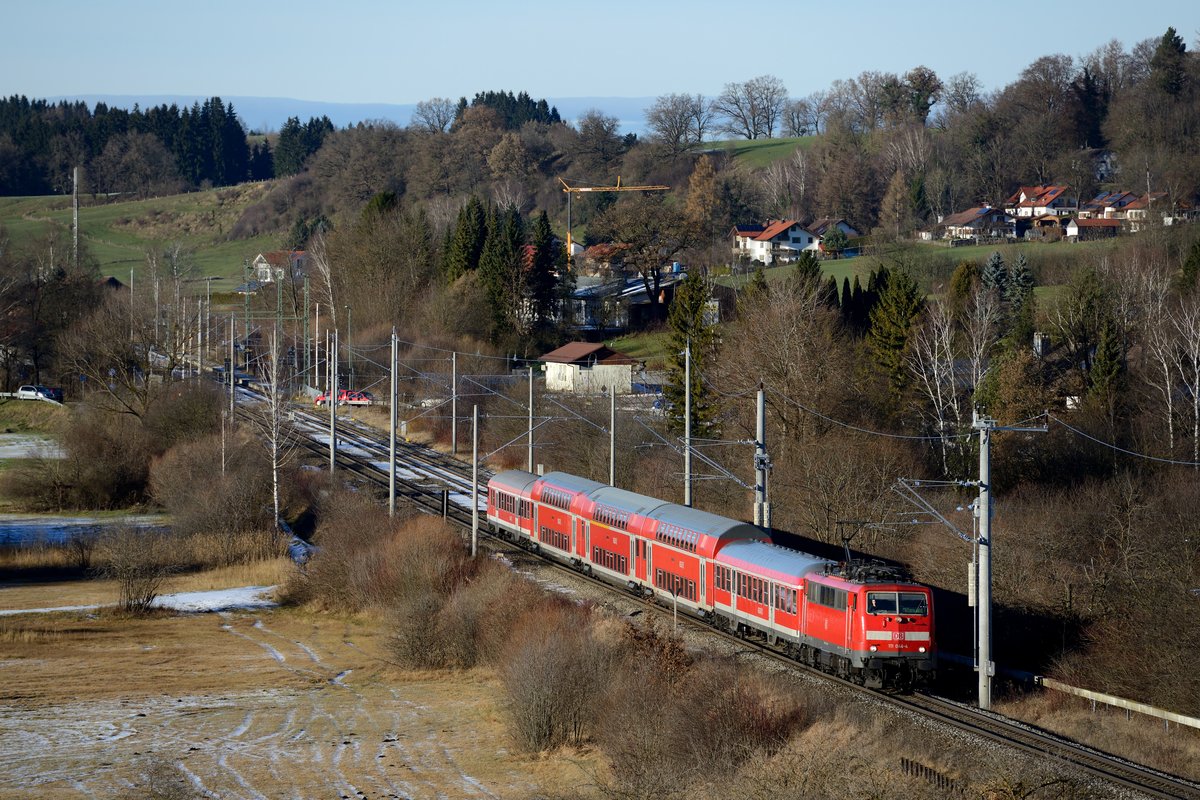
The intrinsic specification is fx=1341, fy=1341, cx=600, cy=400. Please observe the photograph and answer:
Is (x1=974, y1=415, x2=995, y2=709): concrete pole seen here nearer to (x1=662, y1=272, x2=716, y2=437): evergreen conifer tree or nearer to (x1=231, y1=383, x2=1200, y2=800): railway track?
(x1=231, y1=383, x2=1200, y2=800): railway track

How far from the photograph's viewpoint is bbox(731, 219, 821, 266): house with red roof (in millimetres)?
133375

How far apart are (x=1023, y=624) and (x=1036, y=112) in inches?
5359

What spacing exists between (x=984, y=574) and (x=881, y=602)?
245 centimetres

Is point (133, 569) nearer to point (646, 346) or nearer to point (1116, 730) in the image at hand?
point (1116, 730)

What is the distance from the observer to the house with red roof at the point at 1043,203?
134500mm

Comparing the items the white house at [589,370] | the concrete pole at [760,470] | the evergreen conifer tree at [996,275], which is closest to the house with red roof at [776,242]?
the evergreen conifer tree at [996,275]

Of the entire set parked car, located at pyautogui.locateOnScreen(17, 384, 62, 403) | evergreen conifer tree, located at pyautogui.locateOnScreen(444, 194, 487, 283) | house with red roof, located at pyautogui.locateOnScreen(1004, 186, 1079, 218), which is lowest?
parked car, located at pyautogui.locateOnScreen(17, 384, 62, 403)

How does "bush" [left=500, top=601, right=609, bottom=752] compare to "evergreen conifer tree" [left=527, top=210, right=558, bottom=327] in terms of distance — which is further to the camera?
"evergreen conifer tree" [left=527, top=210, right=558, bottom=327]

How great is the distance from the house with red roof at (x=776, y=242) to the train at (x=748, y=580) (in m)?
91.9

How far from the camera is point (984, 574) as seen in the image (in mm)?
27031

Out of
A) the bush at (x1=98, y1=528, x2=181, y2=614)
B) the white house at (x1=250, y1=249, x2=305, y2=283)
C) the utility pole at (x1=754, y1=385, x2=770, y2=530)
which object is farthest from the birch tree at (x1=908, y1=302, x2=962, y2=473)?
the white house at (x1=250, y1=249, x2=305, y2=283)

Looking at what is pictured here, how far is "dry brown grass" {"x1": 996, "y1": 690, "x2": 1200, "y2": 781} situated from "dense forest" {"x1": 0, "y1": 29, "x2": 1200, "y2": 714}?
1.50 metres

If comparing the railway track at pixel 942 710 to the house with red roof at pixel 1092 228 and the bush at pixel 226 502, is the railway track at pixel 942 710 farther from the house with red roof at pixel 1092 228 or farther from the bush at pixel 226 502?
the house with red roof at pixel 1092 228

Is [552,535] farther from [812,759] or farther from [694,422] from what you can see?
[812,759]
